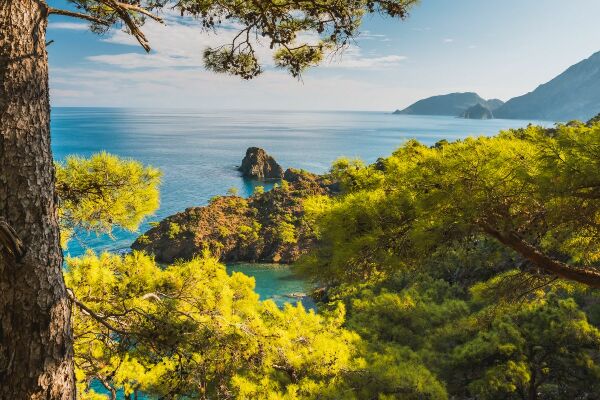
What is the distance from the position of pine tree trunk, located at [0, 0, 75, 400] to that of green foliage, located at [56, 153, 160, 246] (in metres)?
2.38

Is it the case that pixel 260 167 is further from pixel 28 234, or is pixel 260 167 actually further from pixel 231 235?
pixel 28 234

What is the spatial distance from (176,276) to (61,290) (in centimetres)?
406

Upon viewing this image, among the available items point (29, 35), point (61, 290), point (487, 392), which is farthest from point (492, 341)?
point (29, 35)

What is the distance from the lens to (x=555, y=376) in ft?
39.1

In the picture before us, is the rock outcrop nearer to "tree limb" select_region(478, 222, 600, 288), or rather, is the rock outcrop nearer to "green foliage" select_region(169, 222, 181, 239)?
"green foliage" select_region(169, 222, 181, 239)

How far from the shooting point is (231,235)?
40.7 metres

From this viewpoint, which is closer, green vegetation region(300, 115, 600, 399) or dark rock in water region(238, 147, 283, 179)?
green vegetation region(300, 115, 600, 399)

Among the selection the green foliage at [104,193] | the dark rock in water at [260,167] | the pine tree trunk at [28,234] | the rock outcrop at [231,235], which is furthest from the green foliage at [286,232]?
the pine tree trunk at [28,234]

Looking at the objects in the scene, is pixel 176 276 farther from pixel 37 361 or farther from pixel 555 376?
pixel 555 376

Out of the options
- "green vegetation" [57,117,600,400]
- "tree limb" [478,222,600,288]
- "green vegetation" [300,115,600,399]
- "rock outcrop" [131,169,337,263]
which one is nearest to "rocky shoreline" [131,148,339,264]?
"rock outcrop" [131,169,337,263]

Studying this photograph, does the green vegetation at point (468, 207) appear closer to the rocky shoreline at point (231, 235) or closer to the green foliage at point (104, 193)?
the green foliage at point (104, 193)

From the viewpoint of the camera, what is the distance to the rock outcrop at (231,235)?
38.5 meters

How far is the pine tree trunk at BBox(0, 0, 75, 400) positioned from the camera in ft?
8.09

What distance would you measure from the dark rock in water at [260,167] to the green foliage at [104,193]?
70482mm
